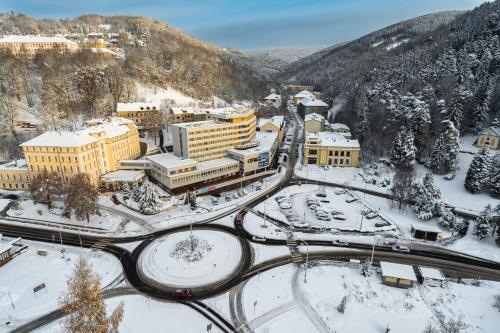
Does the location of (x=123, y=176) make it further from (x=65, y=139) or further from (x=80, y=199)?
(x=80, y=199)

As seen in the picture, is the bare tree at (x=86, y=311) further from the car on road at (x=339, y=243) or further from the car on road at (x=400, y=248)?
the car on road at (x=400, y=248)

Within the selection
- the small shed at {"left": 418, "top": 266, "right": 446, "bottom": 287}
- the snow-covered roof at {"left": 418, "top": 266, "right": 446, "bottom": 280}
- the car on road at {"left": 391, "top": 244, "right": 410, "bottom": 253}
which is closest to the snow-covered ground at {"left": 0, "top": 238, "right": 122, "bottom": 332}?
the small shed at {"left": 418, "top": 266, "right": 446, "bottom": 287}

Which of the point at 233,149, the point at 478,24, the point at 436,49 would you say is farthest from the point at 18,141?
the point at 478,24

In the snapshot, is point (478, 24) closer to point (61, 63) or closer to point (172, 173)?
point (172, 173)

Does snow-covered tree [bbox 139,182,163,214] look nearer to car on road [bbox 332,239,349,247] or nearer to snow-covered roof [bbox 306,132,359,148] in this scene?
car on road [bbox 332,239,349,247]

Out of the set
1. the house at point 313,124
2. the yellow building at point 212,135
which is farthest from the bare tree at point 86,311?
the house at point 313,124

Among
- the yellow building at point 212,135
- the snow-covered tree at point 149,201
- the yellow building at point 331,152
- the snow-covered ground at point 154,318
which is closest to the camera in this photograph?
the snow-covered ground at point 154,318

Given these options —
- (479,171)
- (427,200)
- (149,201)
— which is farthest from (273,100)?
(149,201)
